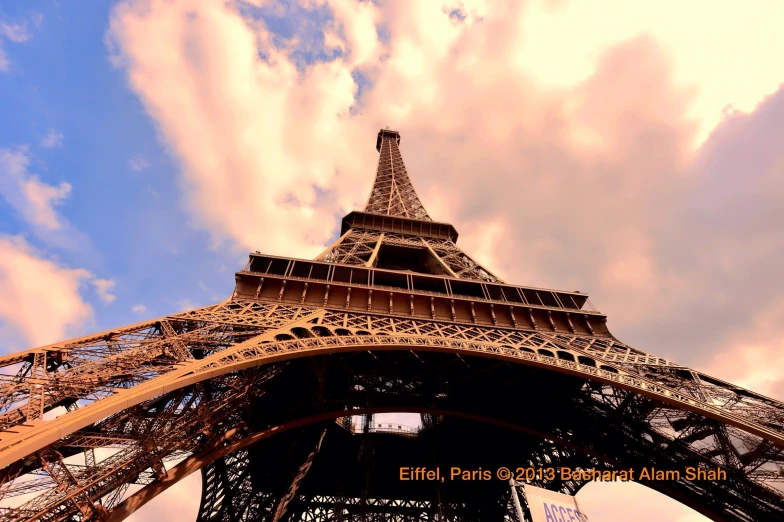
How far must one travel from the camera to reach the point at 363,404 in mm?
13523

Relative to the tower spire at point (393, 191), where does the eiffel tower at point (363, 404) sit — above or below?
below

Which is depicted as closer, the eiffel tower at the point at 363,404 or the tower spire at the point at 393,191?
the eiffel tower at the point at 363,404

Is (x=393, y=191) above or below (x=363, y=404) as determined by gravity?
above

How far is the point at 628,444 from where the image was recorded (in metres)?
12.7

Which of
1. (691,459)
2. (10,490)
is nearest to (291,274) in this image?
(10,490)

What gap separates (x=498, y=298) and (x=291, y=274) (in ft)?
27.5

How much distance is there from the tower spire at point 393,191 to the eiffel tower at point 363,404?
9.33 m

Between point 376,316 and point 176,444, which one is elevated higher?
point 376,316

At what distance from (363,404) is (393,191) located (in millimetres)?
23722

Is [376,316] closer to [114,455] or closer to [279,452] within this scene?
[114,455]

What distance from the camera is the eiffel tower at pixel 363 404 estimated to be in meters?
7.84

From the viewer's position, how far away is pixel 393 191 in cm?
3478

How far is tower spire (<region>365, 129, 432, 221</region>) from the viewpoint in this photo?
3166 cm

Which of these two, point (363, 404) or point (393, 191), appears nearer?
point (363, 404)
